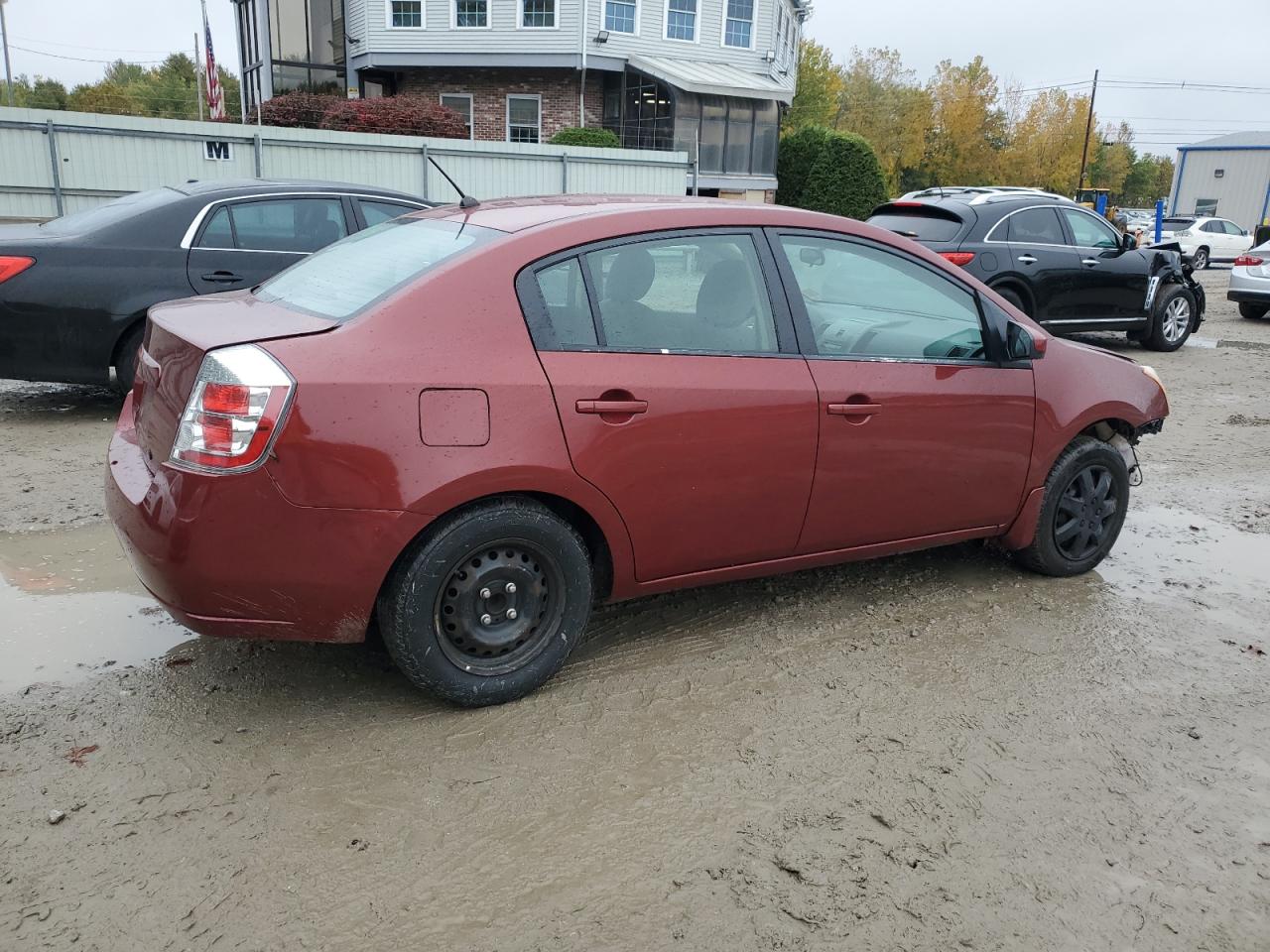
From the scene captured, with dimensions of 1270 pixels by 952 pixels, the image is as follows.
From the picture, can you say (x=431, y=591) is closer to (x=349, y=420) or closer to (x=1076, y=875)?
(x=349, y=420)

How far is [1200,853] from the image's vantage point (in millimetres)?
2895

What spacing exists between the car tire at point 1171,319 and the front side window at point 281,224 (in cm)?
956

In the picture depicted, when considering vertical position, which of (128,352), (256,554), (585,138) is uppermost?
(585,138)

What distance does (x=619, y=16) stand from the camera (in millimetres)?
29609

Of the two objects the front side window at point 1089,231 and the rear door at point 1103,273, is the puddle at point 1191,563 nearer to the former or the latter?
the rear door at point 1103,273

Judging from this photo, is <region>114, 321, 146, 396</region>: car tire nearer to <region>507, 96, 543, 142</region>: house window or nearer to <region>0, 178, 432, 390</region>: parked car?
<region>0, 178, 432, 390</region>: parked car

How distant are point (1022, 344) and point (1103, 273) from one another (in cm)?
812

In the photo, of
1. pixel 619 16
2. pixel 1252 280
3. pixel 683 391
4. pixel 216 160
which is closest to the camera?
pixel 683 391

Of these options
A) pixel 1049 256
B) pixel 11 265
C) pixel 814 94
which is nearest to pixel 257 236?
pixel 11 265

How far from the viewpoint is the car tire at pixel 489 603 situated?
322cm

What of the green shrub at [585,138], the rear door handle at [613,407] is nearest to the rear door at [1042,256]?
the rear door handle at [613,407]

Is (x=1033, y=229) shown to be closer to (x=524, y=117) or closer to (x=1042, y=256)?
(x=1042, y=256)

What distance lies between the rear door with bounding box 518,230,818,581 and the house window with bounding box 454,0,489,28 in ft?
93.0

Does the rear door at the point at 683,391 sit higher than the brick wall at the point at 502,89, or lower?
lower
